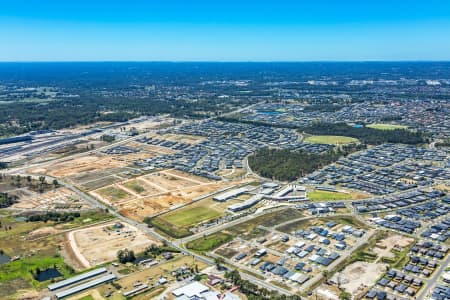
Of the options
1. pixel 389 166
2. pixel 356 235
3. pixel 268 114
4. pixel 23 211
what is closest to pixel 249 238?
pixel 356 235

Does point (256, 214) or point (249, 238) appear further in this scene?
point (256, 214)

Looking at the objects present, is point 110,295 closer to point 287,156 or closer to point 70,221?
point 70,221

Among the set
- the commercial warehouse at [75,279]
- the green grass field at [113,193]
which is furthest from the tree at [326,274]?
the green grass field at [113,193]

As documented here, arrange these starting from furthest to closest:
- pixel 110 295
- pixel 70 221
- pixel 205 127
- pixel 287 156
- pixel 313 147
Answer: pixel 205 127 < pixel 313 147 < pixel 287 156 < pixel 70 221 < pixel 110 295

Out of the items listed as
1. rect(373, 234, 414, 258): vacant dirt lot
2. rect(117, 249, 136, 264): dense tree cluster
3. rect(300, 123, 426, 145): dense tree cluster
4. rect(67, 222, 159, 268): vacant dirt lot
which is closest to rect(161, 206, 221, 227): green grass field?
rect(67, 222, 159, 268): vacant dirt lot

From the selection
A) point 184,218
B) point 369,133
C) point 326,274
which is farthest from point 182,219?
point 369,133

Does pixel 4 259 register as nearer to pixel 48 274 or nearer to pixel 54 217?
pixel 48 274

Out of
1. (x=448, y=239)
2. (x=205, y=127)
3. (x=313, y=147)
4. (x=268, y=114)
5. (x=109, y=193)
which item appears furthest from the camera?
(x=268, y=114)
